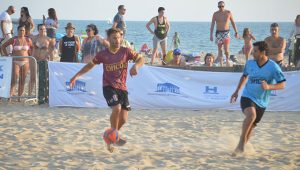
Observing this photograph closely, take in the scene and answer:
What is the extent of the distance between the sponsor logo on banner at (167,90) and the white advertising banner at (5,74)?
11.5 ft

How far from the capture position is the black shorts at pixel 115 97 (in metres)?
6.88

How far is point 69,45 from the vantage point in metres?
11.8

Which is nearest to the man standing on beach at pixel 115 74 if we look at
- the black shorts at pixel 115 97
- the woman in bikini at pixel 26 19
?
the black shorts at pixel 115 97

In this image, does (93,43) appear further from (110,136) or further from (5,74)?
(110,136)

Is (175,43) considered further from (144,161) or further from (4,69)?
(144,161)

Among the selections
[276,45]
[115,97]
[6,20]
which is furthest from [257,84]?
[6,20]

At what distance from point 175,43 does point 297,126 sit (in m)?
22.4

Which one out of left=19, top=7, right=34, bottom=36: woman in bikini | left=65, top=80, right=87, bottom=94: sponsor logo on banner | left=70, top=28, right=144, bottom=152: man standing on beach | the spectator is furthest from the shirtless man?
left=19, top=7, right=34, bottom=36: woman in bikini

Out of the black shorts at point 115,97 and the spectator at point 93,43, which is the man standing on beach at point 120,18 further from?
the black shorts at point 115,97

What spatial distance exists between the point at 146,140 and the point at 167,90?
344cm

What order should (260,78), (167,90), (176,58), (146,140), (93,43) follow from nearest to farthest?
(260,78), (146,140), (167,90), (93,43), (176,58)

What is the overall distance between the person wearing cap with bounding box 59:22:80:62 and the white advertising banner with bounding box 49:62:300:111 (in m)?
0.79

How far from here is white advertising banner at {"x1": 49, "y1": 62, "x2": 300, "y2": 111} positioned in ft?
36.8

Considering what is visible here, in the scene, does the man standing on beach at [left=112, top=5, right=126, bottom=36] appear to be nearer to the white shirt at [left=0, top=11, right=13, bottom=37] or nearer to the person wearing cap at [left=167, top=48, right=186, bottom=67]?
the person wearing cap at [left=167, top=48, right=186, bottom=67]
